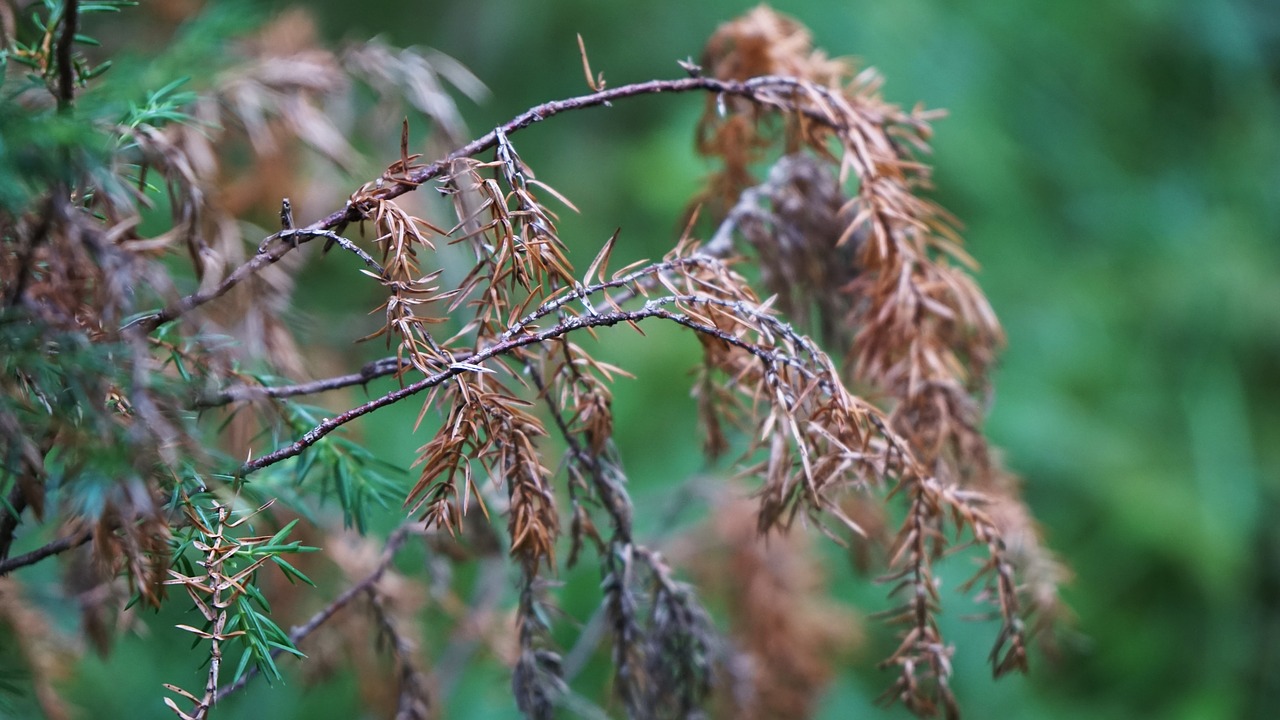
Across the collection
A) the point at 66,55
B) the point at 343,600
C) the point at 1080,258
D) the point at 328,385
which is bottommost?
the point at 343,600

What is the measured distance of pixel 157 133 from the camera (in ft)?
2.06

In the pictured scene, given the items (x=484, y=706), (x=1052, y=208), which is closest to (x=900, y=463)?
(x=484, y=706)

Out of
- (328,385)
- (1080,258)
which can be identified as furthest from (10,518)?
(1080,258)

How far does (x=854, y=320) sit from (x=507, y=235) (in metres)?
0.38

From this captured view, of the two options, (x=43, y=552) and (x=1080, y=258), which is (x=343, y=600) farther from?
(x=1080, y=258)

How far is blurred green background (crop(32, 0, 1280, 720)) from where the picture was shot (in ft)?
6.84

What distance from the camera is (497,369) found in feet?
2.21

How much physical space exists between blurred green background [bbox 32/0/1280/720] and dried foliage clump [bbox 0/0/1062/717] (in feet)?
3.43

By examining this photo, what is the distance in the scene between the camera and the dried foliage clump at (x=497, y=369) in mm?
444

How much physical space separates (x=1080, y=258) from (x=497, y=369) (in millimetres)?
2368

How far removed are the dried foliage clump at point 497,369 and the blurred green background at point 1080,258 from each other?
3.43 feet

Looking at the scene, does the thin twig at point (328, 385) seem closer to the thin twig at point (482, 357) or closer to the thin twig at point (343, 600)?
the thin twig at point (482, 357)

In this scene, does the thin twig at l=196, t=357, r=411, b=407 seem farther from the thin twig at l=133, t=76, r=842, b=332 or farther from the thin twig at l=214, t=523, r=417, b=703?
the thin twig at l=214, t=523, r=417, b=703

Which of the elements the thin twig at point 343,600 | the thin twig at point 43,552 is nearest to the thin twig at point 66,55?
the thin twig at point 43,552
